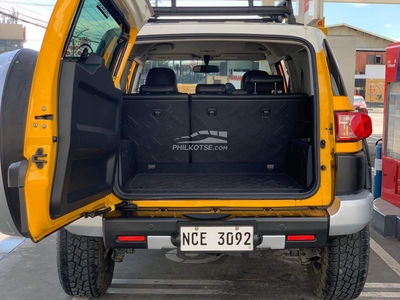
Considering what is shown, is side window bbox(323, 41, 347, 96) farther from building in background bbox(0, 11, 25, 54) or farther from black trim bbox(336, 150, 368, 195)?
building in background bbox(0, 11, 25, 54)

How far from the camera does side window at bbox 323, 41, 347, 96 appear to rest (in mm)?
2868

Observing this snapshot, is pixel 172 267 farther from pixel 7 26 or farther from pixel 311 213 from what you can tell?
pixel 7 26

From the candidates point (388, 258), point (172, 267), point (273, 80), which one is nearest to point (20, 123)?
point (172, 267)

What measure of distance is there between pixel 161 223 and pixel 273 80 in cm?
187

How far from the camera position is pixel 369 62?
40.2 m

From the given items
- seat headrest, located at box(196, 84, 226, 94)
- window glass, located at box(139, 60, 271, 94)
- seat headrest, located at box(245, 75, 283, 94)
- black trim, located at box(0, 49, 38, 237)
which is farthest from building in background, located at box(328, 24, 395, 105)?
black trim, located at box(0, 49, 38, 237)

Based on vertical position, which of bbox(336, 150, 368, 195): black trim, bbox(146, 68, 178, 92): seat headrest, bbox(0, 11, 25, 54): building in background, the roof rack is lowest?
bbox(336, 150, 368, 195): black trim

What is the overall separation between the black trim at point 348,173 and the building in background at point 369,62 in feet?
119

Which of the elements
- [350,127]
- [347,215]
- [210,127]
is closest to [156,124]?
[210,127]

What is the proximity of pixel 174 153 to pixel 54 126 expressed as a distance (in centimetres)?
170

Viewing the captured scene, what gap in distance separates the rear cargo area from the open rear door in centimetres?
107

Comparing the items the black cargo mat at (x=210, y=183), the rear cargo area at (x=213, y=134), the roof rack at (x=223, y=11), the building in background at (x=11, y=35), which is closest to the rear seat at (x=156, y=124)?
the rear cargo area at (x=213, y=134)

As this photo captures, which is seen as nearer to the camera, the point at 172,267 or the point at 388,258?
the point at 172,267

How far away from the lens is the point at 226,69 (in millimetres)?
5070
